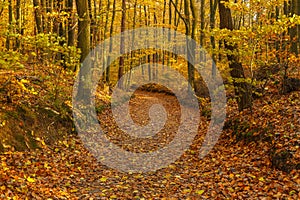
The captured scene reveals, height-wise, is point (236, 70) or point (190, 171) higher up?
point (236, 70)

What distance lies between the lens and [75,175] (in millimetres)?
7645

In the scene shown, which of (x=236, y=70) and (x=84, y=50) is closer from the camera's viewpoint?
(x=236, y=70)

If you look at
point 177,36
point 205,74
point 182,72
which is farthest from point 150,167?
point 177,36

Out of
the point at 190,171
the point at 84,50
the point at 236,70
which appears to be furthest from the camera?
the point at 84,50

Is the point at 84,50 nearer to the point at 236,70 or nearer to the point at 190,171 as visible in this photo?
the point at 236,70

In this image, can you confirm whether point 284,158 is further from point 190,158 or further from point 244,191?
point 190,158

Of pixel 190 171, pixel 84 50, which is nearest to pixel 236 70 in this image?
pixel 190 171

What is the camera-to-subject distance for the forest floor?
6.23 m

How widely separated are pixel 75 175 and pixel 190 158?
3.79 m

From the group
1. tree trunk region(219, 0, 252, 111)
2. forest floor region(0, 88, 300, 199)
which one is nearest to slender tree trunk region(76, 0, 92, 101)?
forest floor region(0, 88, 300, 199)

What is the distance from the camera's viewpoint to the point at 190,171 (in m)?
8.25

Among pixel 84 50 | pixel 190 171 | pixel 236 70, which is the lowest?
pixel 190 171

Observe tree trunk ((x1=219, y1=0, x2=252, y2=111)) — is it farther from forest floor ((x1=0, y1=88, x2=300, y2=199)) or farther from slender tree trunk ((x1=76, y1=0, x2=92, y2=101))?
slender tree trunk ((x1=76, y1=0, x2=92, y2=101))

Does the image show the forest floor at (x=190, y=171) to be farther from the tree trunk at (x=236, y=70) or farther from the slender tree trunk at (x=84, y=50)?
the slender tree trunk at (x=84, y=50)
